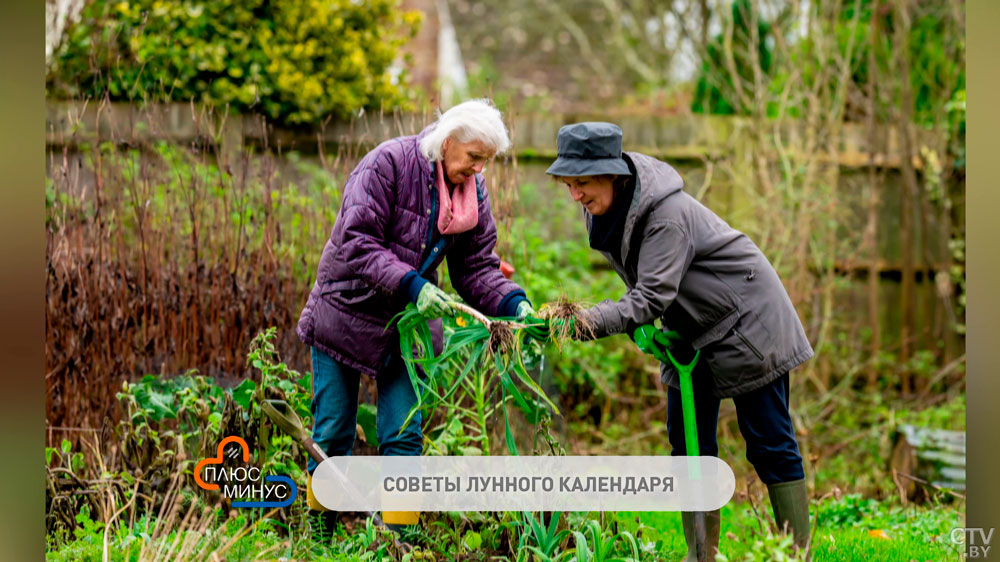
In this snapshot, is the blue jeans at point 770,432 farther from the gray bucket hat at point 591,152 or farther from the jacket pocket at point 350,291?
the jacket pocket at point 350,291

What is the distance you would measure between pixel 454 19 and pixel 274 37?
10.3m

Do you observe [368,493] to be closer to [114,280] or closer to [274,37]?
[114,280]

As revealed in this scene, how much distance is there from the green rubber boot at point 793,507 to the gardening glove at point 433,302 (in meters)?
1.20

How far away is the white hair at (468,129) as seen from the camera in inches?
121

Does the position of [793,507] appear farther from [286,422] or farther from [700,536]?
[286,422]

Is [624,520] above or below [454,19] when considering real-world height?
below

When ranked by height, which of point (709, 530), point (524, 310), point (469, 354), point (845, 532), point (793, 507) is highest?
point (524, 310)

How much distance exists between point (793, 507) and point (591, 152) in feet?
4.32

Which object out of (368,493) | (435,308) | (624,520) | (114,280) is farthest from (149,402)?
(624,520)

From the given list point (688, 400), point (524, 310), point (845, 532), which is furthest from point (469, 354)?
point (845, 532)

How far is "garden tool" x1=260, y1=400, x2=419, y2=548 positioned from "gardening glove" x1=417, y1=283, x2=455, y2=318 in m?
0.64

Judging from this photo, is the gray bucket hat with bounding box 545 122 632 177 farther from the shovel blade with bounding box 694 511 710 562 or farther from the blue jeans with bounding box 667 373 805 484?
the shovel blade with bounding box 694 511 710 562

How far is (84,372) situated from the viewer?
4117 millimetres

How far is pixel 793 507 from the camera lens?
3.05 metres
